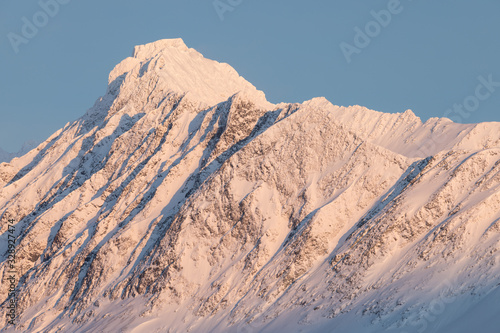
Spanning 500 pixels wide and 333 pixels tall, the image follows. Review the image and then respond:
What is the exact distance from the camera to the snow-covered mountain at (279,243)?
442 ft

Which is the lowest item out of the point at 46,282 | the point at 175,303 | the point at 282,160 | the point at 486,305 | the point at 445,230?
the point at 486,305

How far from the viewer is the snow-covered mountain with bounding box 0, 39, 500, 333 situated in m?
135

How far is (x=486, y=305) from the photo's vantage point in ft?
400

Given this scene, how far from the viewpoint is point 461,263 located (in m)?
133

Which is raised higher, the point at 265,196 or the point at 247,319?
the point at 265,196

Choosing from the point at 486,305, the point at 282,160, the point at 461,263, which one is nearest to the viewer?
the point at 486,305

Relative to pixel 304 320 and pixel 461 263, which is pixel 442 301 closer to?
pixel 461 263

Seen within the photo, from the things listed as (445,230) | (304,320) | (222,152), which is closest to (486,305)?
(445,230)

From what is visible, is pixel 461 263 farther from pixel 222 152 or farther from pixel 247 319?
pixel 222 152

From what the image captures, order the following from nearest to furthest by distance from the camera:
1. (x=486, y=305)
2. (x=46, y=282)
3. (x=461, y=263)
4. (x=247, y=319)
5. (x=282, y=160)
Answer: (x=486, y=305), (x=461, y=263), (x=247, y=319), (x=282, y=160), (x=46, y=282)

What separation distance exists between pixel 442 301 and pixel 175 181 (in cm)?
7884

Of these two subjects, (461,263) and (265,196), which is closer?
(461,263)

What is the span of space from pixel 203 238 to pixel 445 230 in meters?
49.8

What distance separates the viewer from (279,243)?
160875 millimetres
